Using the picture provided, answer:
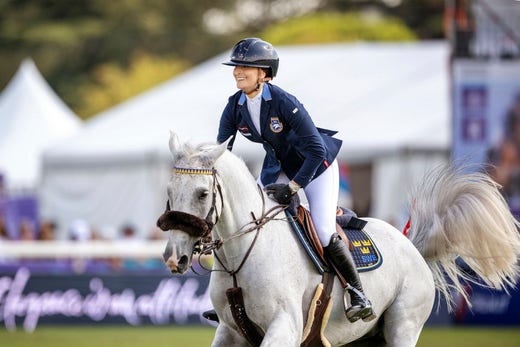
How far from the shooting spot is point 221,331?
22.8 ft

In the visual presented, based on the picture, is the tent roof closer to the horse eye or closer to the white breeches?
the white breeches

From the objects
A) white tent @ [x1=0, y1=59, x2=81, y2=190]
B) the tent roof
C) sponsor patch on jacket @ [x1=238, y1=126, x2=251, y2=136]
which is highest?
→ sponsor patch on jacket @ [x1=238, y1=126, x2=251, y2=136]

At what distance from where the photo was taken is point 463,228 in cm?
823

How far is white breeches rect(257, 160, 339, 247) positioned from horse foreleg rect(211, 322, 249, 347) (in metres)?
0.86

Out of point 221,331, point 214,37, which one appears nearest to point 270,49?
point 221,331

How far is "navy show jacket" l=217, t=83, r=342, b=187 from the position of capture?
681 cm

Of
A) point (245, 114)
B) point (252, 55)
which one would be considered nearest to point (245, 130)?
point (245, 114)

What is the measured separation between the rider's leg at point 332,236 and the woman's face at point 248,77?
33.5 inches

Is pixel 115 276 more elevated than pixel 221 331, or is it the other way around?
pixel 221 331

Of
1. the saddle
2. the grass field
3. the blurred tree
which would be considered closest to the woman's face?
the saddle

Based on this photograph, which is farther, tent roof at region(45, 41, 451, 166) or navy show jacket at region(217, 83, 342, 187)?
tent roof at region(45, 41, 451, 166)

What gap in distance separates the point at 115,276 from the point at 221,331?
8.26 meters

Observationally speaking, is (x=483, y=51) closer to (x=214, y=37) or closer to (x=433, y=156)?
(x=433, y=156)

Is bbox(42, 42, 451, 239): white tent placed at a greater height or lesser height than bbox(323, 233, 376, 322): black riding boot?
lesser
